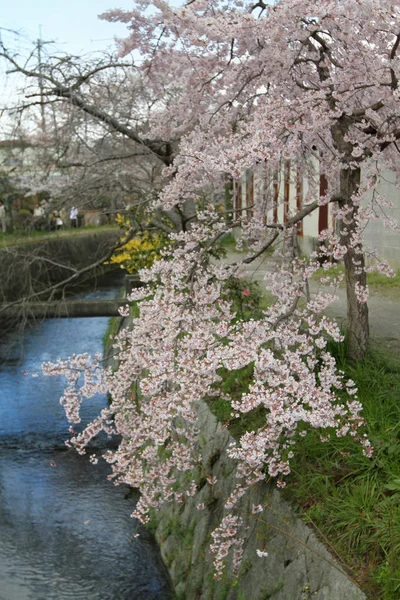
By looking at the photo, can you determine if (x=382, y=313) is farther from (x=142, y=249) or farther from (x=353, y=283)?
(x=142, y=249)

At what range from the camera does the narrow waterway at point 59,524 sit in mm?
6438

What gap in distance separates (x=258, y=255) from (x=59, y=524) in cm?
402

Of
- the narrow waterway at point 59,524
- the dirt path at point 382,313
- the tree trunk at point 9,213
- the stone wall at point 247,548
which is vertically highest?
the tree trunk at point 9,213

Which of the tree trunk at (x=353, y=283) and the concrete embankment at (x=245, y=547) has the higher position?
the tree trunk at (x=353, y=283)

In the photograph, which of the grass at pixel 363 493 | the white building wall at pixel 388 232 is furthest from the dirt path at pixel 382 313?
the grass at pixel 363 493

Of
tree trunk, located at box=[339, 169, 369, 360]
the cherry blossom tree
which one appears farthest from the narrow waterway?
tree trunk, located at box=[339, 169, 369, 360]

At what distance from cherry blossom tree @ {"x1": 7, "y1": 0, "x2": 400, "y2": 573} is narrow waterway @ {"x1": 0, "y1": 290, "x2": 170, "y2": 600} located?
1.30m

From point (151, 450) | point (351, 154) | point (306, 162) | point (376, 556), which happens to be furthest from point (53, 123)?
point (376, 556)

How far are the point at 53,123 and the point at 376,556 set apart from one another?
6738 mm

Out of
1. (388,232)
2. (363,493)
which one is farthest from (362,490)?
(388,232)

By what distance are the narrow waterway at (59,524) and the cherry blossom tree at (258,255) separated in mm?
1304

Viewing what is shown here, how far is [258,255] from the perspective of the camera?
5.54 m

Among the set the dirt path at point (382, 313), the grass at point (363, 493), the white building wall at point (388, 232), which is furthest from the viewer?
the white building wall at point (388, 232)

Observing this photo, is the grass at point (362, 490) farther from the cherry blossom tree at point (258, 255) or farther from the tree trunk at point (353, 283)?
the tree trunk at point (353, 283)
